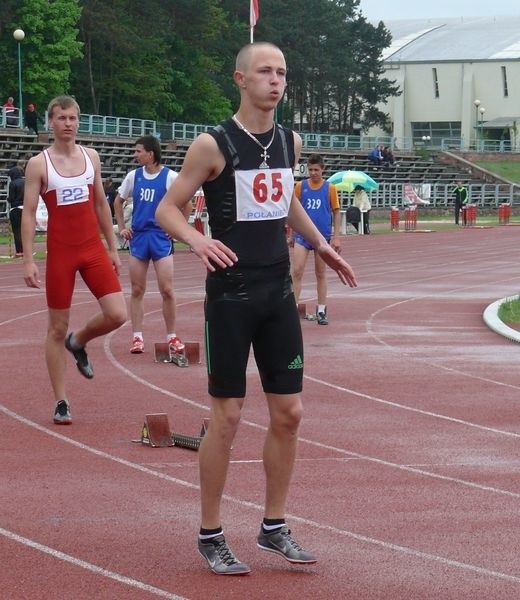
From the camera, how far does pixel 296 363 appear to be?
19.5 ft

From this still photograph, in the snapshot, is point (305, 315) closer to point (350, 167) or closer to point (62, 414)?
point (62, 414)

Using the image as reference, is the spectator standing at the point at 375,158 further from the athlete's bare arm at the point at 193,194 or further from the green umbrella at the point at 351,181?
the athlete's bare arm at the point at 193,194

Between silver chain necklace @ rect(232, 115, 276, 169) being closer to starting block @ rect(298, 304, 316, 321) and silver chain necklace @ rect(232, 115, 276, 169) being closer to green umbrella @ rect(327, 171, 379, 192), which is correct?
starting block @ rect(298, 304, 316, 321)

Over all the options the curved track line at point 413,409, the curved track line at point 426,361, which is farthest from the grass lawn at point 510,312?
the curved track line at point 413,409

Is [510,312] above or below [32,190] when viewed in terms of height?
below

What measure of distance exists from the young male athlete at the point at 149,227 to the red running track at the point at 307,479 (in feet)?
2.06

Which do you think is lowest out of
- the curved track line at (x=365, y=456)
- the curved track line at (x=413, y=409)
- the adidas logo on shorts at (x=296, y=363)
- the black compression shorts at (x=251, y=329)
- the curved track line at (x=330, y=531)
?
the curved track line at (x=413, y=409)

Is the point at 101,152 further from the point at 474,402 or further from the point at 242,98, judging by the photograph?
the point at 242,98

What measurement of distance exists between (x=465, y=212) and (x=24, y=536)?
4984cm

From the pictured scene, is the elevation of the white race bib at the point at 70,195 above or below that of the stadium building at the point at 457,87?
below

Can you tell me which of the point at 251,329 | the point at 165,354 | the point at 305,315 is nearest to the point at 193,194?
the point at 251,329

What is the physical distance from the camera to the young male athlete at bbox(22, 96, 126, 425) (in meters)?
9.27

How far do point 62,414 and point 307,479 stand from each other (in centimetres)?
234

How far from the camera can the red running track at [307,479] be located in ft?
19.0
